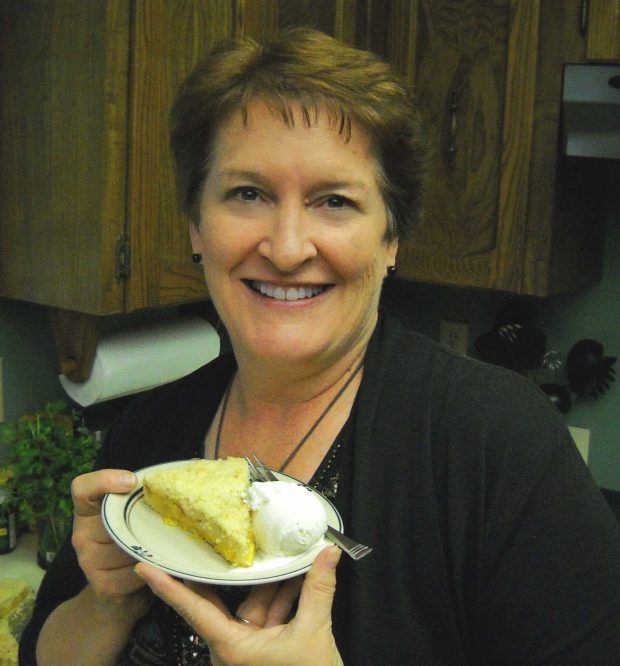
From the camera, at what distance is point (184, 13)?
1.61 m

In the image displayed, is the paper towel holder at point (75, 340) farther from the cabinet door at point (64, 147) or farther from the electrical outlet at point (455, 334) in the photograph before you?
the electrical outlet at point (455, 334)

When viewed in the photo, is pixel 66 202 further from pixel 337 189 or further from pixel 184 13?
pixel 337 189

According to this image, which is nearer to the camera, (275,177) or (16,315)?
(275,177)

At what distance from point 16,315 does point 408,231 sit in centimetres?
106

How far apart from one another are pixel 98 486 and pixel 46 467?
0.78 meters

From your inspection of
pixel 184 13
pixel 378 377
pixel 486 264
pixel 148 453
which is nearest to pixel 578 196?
pixel 486 264

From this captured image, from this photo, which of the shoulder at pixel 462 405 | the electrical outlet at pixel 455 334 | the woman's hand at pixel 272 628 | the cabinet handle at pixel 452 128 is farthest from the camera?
the electrical outlet at pixel 455 334

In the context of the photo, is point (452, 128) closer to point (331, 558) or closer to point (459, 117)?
point (459, 117)

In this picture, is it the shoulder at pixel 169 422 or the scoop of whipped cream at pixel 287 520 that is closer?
the scoop of whipped cream at pixel 287 520

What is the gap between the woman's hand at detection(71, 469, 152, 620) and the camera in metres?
0.86

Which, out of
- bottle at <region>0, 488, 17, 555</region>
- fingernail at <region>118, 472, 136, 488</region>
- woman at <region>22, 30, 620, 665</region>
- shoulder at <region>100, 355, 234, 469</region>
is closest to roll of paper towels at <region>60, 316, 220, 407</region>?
bottle at <region>0, 488, 17, 555</region>

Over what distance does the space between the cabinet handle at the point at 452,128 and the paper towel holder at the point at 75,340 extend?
90cm

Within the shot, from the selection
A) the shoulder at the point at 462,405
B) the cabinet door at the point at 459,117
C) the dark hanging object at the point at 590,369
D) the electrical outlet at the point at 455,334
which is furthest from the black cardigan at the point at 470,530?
the electrical outlet at the point at 455,334

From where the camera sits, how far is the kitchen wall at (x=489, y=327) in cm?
177
